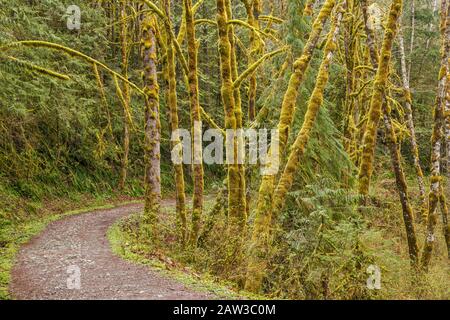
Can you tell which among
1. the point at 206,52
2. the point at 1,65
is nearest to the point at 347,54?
the point at 1,65

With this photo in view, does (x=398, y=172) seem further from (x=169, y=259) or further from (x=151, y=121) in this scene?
(x=151, y=121)

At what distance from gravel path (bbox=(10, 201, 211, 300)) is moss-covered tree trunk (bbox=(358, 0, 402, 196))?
176 inches

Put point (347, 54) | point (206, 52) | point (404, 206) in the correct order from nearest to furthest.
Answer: point (404, 206) → point (347, 54) → point (206, 52)

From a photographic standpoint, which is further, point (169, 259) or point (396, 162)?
point (396, 162)

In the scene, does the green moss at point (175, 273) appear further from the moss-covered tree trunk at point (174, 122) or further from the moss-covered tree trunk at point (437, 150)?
the moss-covered tree trunk at point (437, 150)

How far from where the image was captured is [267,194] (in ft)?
31.2

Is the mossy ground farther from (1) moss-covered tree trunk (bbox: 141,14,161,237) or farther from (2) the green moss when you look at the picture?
(1) moss-covered tree trunk (bbox: 141,14,161,237)

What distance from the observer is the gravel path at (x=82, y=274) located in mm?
7391

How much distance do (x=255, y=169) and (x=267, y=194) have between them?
4064mm

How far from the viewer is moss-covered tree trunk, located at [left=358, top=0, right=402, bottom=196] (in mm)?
9539

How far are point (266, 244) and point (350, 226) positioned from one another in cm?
182

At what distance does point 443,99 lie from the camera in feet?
39.0

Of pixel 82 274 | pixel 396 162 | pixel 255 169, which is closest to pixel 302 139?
pixel 396 162

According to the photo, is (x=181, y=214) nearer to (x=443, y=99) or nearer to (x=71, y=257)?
(x=71, y=257)
